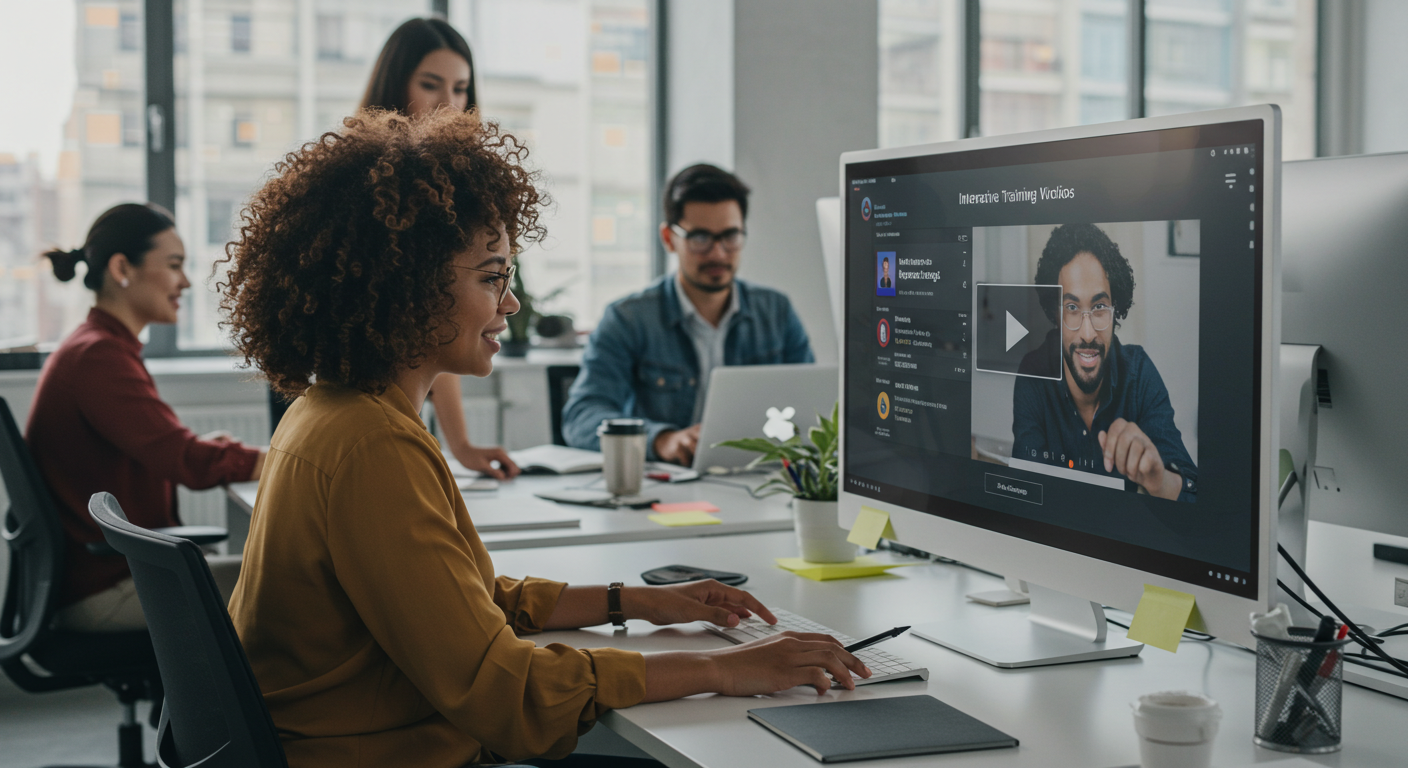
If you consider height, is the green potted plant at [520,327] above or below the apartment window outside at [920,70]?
below

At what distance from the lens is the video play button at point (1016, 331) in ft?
3.87

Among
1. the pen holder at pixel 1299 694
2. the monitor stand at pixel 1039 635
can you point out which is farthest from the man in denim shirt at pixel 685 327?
the pen holder at pixel 1299 694

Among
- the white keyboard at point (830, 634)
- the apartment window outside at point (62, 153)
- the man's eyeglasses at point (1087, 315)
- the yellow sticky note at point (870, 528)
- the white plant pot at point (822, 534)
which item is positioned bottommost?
the white keyboard at point (830, 634)

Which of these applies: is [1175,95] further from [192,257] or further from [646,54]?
[192,257]

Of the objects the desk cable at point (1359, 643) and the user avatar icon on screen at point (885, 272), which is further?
the user avatar icon on screen at point (885, 272)

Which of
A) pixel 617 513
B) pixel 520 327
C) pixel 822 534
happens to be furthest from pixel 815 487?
pixel 520 327

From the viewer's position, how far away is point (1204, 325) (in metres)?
1.02

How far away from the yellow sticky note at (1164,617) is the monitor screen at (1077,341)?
23 mm

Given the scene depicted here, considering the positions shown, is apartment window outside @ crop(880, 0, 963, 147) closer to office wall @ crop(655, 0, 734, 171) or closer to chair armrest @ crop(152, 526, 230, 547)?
office wall @ crop(655, 0, 734, 171)

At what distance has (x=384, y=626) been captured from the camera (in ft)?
3.55

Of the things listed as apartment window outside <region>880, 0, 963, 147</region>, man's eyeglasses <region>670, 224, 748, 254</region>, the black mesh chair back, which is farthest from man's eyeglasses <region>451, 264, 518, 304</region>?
apartment window outside <region>880, 0, 963, 147</region>

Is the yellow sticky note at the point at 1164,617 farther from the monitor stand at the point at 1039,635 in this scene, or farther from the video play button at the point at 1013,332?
the video play button at the point at 1013,332

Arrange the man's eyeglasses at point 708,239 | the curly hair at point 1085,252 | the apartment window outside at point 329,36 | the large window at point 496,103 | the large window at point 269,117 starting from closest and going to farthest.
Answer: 1. the curly hair at point 1085,252
2. the man's eyeglasses at point 708,239
3. the large window at point 269,117
4. the large window at point 496,103
5. the apartment window outside at point 329,36

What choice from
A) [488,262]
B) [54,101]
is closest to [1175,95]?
[54,101]
